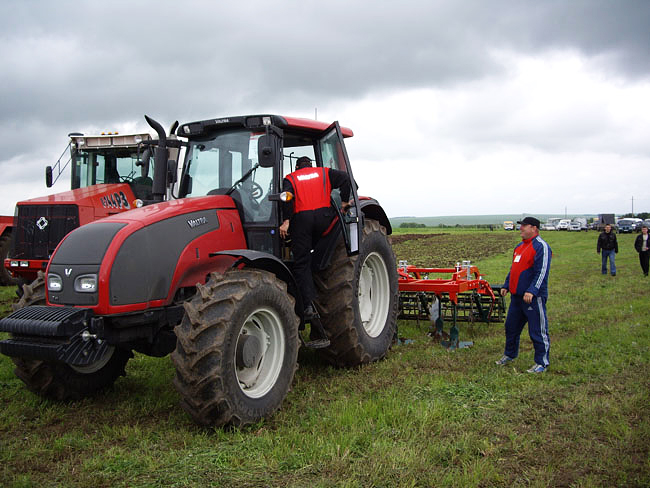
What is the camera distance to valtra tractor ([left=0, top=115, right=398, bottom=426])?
13.8ft

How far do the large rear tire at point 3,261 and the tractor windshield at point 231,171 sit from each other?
9553 mm

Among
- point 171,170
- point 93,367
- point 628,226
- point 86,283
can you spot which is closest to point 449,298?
point 171,170

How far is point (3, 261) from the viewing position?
13.9 metres

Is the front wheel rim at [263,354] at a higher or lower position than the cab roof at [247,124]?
lower

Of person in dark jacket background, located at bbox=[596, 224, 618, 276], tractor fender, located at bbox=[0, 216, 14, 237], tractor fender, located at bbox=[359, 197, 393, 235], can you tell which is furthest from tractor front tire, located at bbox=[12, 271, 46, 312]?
person in dark jacket background, located at bbox=[596, 224, 618, 276]

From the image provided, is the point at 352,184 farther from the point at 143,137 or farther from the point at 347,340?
the point at 143,137

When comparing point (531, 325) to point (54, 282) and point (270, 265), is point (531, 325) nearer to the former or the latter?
point (270, 265)

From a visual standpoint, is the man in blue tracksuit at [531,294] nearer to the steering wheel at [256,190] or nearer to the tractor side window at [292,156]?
the tractor side window at [292,156]

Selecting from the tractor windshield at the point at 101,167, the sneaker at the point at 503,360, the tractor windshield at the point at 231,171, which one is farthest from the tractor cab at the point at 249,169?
the tractor windshield at the point at 101,167

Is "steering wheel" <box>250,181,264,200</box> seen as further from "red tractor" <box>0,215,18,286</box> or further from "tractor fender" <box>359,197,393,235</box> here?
"red tractor" <box>0,215,18,286</box>

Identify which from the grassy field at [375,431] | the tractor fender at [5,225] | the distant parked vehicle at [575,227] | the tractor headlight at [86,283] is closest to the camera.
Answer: the grassy field at [375,431]

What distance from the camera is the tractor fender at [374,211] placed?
22.6 ft

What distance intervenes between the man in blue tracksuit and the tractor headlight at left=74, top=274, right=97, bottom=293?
177 inches

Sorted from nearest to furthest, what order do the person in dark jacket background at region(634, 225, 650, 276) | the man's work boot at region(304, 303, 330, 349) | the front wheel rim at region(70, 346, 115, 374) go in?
the front wheel rim at region(70, 346, 115, 374) < the man's work boot at region(304, 303, 330, 349) < the person in dark jacket background at region(634, 225, 650, 276)
